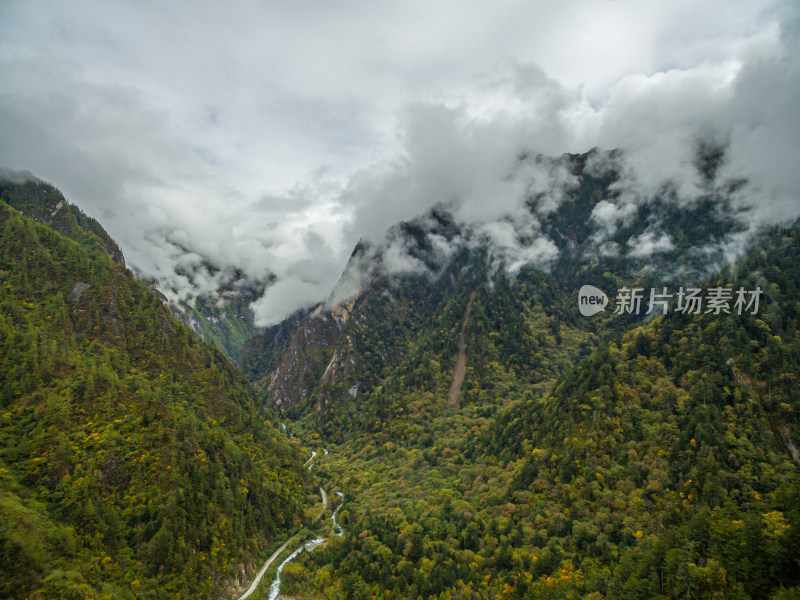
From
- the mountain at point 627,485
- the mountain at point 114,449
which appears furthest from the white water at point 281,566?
the mountain at point 114,449

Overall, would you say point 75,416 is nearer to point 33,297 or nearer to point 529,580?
point 33,297

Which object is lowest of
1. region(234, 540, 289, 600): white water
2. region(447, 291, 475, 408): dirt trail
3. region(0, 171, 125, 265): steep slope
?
region(234, 540, 289, 600): white water

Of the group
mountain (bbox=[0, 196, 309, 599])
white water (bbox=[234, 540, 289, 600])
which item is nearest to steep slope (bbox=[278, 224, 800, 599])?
white water (bbox=[234, 540, 289, 600])

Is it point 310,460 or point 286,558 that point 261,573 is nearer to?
point 286,558

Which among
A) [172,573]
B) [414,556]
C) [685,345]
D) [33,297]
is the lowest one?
[172,573]

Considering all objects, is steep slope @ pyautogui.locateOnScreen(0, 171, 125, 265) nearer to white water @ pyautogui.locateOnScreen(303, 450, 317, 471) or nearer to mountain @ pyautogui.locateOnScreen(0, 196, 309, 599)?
mountain @ pyautogui.locateOnScreen(0, 196, 309, 599)

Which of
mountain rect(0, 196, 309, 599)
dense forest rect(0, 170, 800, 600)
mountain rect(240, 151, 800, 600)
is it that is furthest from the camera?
mountain rect(0, 196, 309, 599)

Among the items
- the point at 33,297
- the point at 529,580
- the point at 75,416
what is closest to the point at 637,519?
the point at 529,580

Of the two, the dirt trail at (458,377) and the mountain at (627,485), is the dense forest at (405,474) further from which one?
the dirt trail at (458,377)
